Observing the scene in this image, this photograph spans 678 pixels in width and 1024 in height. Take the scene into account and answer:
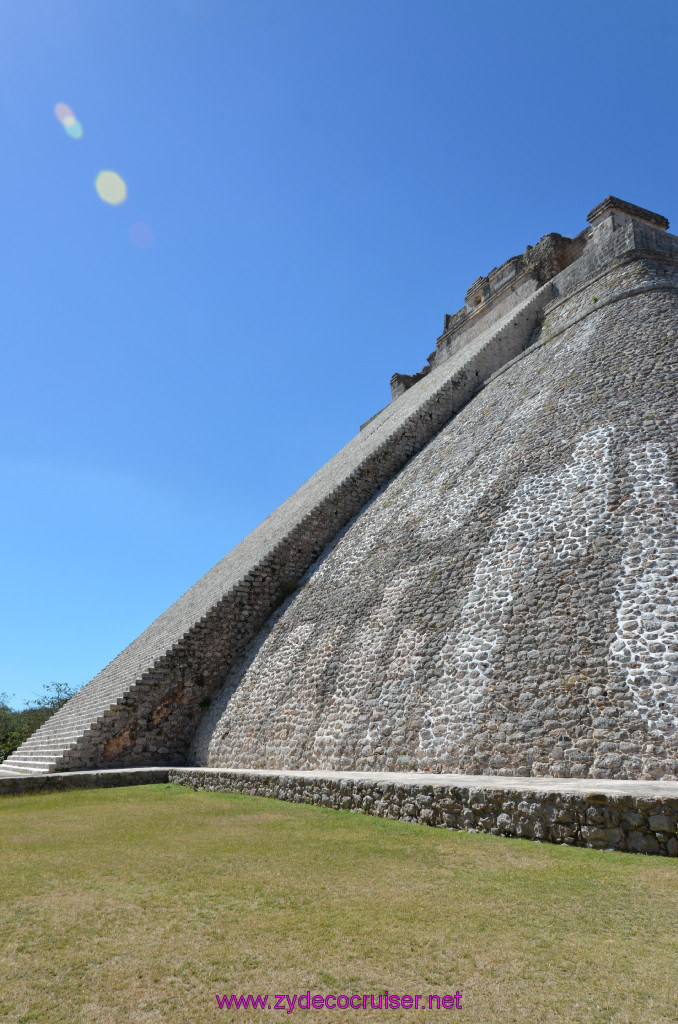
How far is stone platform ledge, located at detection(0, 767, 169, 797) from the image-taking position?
9547 millimetres

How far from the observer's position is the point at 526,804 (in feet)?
15.9

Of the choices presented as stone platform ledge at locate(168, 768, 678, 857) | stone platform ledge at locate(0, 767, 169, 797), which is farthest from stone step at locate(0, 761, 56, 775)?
stone platform ledge at locate(168, 768, 678, 857)

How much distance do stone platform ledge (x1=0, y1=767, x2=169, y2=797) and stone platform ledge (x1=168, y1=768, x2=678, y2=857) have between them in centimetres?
404

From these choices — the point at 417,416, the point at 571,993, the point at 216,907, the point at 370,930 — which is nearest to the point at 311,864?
the point at 216,907

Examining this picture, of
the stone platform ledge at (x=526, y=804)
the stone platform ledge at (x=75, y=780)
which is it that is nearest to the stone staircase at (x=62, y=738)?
the stone platform ledge at (x=75, y=780)

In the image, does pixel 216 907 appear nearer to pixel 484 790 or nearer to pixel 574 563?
pixel 484 790

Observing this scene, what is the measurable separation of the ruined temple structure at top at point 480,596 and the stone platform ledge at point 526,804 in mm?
561

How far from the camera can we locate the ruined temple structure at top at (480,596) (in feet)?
19.6

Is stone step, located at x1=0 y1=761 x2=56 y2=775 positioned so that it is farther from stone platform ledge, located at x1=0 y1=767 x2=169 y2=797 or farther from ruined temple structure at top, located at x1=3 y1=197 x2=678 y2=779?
stone platform ledge, located at x1=0 y1=767 x2=169 y2=797

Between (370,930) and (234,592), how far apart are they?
9.57m

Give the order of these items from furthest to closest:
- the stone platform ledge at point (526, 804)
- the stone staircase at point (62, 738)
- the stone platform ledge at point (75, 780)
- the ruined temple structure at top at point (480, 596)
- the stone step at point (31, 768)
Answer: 1. the stone staircase at point (62, 738)
2. the stone step at point (31, 768)
3. the stone platform ledge at point (75, 780)
4. the ruined temple structure at top at point (480, 596)
5. the stone platform ledge at point (526, 804)

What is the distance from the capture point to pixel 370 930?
121 inches

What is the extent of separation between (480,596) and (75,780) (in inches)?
280

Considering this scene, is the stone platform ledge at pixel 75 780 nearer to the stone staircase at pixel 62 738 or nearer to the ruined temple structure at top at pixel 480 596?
the stone staircase at pixel 62 738
